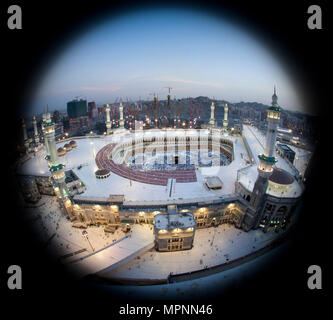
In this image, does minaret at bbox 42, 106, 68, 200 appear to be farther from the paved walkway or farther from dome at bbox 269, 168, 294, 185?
dome at bbox 269, 168, 294, 185

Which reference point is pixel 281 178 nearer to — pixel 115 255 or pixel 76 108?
pixel 115 255

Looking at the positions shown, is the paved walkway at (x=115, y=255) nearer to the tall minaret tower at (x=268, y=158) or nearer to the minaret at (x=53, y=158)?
the minaret at (x=53, y=158)

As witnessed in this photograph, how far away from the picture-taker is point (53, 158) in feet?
53.4

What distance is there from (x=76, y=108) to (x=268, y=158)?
72978 mm

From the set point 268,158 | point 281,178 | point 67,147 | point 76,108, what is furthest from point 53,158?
point 76,108

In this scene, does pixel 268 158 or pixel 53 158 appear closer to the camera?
pixel 268 158

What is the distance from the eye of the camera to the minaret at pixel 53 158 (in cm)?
1565

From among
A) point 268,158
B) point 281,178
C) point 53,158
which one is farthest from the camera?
point 53,158

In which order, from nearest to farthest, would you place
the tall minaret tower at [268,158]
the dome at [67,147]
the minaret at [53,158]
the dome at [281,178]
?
the tall minaret tower at [268,158] → the dome at [281,178] → the minaret at [53,158] → the dome at [67,147]

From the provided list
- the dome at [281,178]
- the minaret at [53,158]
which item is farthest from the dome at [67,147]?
the dome at [281,178]

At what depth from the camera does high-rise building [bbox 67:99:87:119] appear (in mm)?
68456

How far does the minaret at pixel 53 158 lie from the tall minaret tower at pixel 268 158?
16495 mm

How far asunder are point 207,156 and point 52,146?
73.2 ft
